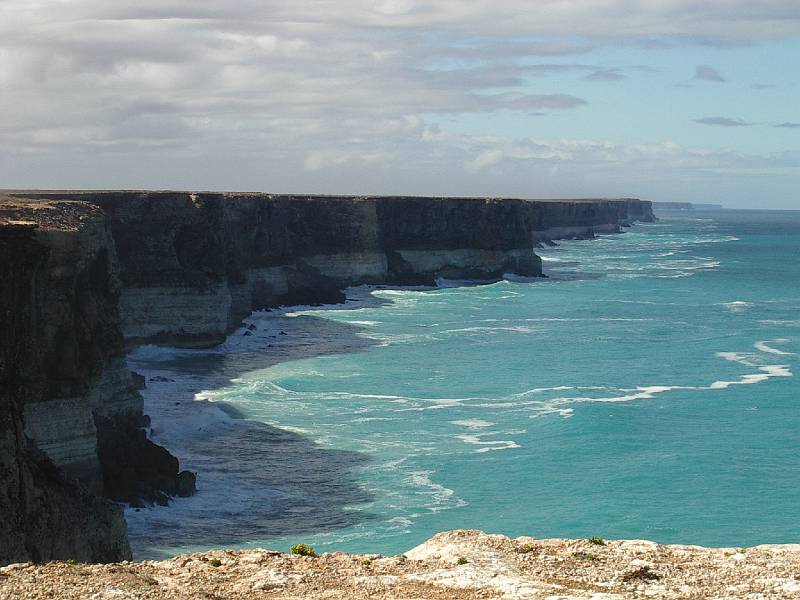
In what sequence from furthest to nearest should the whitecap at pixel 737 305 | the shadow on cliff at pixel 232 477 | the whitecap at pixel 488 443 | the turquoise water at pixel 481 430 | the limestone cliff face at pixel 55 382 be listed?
1. the whitecap at pixel 737 305
2. the whitecap at pixel 488 443
3. the turquoise water at pixel 481 430
4. the shadow on cliff at pixel 232 477
5. the limestone cliff face at pixel 55 382

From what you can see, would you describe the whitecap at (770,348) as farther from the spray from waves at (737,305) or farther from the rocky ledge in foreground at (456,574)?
the rocky ledge in foreground at (456,574)

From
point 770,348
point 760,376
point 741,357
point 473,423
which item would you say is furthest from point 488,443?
point 770,348

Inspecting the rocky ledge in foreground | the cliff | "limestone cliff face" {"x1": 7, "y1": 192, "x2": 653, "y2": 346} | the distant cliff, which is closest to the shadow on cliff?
the distant cliff

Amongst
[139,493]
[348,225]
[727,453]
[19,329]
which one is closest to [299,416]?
[139,493]

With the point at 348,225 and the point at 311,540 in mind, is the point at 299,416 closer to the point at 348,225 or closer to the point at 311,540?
the point at 311,540

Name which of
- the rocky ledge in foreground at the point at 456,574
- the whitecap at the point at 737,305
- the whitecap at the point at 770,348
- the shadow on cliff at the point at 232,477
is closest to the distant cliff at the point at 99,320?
the shadow on cliff at the point at 232,477

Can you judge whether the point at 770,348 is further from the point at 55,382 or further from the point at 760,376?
the point at 55,382
